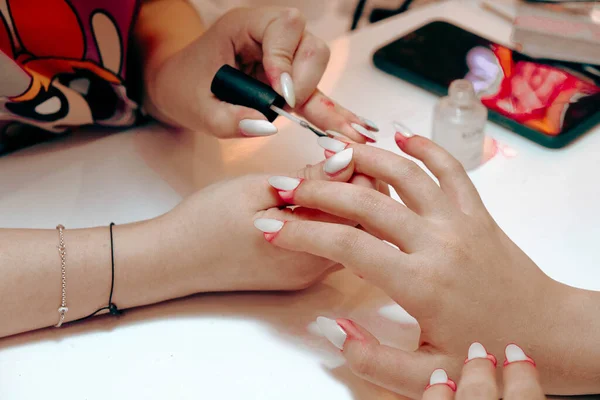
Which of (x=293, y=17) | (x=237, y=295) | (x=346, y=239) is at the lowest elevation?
(x=237, y=295)

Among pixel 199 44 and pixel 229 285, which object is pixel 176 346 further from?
pixel 199 44

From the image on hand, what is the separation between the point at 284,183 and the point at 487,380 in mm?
245

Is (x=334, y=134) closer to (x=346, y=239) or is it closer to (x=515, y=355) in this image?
(x=346, y=239)

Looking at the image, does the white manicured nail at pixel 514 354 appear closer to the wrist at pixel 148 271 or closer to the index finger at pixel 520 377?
the index finger at pixel 520 377

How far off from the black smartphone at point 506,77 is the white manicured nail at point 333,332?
0.43 metres

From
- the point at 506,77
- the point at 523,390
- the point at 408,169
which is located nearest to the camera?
the point at 523,390

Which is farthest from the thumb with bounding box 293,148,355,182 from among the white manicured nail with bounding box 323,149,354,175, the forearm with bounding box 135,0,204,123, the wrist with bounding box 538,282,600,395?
the forearm with bounding box 135,0,204,123

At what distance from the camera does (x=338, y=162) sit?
0.56 meters

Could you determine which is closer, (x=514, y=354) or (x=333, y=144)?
(x=514, y=354)

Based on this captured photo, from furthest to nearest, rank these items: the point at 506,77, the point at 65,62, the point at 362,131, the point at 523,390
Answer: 1. the point at 506,77
2. the point at 65,62
3. the point at 362,131
4. the point at 523,390

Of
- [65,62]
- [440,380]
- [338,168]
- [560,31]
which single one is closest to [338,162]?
[338,168]

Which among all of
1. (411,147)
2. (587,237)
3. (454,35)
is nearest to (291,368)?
(411,147)

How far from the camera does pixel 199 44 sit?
73 centimetres

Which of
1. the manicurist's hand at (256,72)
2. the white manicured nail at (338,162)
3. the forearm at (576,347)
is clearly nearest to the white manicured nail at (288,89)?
the manicurist's hand at (256,72)
